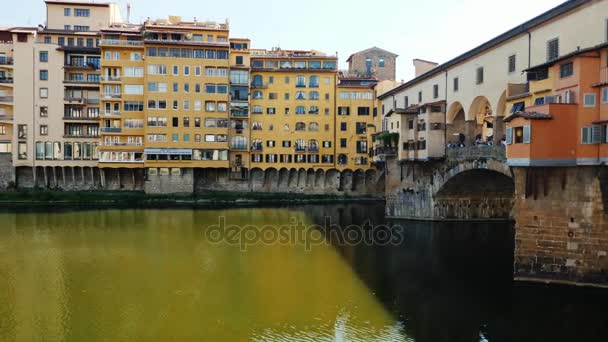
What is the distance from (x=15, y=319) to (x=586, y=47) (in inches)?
968

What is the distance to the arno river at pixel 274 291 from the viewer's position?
1658 centimetres

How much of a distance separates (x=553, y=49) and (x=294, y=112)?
3897cm

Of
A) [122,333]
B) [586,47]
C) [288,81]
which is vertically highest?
[288,81]

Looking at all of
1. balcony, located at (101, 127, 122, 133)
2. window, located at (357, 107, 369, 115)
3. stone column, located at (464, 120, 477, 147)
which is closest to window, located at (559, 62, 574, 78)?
stone column, located at (464, 120, 477, 147)

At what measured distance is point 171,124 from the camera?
56.6 metres

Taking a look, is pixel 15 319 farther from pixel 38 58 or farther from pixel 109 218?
pixel 38 58

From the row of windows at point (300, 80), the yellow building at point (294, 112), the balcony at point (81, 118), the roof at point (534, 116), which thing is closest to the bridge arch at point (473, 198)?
the roof at point (534, 116)

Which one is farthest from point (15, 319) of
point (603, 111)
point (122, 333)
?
point (603, 111)

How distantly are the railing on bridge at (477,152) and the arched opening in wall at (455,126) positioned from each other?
1.13m

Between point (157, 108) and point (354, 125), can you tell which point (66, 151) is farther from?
point (354, 125)

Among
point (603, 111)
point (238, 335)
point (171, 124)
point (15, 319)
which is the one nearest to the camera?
point (238, 335)

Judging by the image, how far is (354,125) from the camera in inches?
2392

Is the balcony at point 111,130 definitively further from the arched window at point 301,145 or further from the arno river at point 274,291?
the arno river at point 274,291

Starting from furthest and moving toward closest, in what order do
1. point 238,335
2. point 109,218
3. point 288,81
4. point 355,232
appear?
point 288,81, point 109,218, point 355,232, point 238,335
